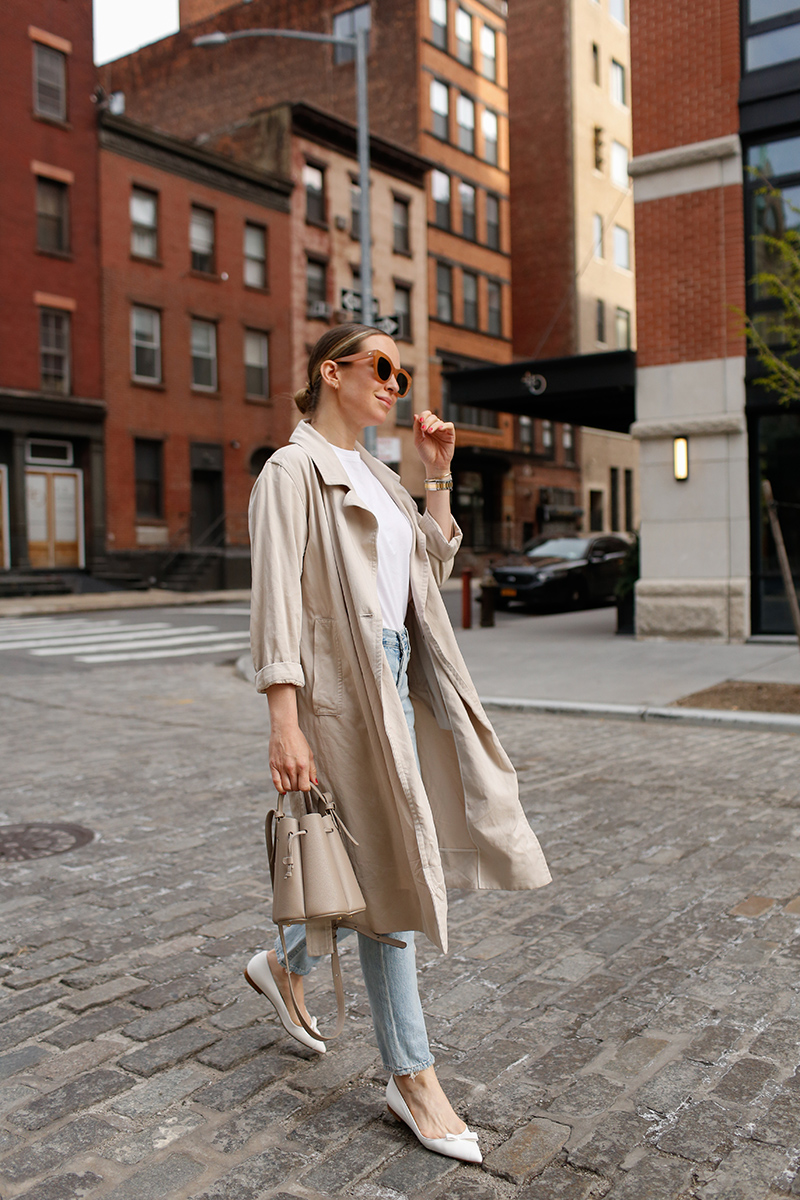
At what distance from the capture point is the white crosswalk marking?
1437cm

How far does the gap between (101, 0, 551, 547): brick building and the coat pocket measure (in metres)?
36.5

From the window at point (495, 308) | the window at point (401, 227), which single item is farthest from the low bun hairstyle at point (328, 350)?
the window at point (495, 308)

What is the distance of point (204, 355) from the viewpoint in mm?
31609

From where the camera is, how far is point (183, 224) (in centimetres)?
3072

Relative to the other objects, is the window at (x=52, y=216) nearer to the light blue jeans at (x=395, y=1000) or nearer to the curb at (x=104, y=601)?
the curb at (x=104, y=601)

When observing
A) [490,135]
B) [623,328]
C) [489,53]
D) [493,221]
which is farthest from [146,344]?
[623,328]

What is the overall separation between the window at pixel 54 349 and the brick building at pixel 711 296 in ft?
59.9

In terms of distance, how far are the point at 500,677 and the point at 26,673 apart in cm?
558

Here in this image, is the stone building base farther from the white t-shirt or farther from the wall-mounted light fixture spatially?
the white t-shirt

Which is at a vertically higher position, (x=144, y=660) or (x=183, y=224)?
(x=183, y=224)

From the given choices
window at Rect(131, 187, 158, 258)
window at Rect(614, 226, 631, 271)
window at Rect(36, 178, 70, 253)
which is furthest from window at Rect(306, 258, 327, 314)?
window at Rect(614, 226, 631, 271)

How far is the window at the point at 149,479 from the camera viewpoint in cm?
3000

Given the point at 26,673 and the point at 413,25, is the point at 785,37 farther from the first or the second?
the point at 413,25

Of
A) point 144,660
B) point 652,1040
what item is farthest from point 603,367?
point 652,1040
